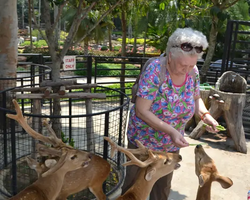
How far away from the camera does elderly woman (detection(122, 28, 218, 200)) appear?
2342mm

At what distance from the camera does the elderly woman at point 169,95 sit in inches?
92.2

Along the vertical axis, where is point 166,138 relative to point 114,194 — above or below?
above

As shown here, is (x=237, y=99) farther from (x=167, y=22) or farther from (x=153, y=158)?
(x=167, y=22)

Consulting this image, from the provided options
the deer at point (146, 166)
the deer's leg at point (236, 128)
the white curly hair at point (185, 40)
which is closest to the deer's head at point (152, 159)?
the deer at point (146, 166)

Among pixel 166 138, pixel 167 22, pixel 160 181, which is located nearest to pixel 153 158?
pixel 166 138

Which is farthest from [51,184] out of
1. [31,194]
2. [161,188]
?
[161,188]

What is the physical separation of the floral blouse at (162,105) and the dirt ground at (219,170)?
1.32m

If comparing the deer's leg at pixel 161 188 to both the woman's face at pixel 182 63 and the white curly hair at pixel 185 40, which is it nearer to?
the woman's face at pixel 182 63

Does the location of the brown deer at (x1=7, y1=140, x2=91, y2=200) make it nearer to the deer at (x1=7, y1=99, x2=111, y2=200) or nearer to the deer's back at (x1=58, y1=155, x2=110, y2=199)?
the deer at (x1=7, y1=99, x2=111, y2=200)

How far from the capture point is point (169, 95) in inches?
96.3

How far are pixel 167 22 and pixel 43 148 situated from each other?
16.0 meters

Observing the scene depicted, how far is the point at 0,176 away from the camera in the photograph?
138 inches

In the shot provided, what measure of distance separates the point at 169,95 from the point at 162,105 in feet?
0.31

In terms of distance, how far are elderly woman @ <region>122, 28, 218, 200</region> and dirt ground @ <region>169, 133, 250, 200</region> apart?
1.34 metres
